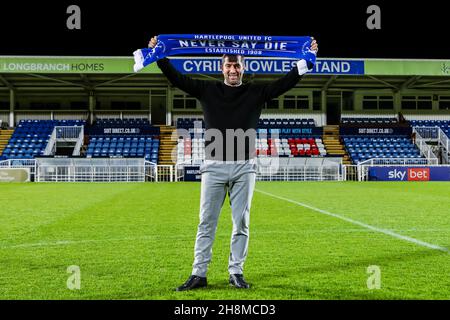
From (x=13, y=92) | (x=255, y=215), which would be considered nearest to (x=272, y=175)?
(x=255, y=215)

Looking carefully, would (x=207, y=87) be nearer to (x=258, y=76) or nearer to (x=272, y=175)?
(x=272, y=175)

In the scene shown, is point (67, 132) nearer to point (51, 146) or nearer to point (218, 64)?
point (51, 146)

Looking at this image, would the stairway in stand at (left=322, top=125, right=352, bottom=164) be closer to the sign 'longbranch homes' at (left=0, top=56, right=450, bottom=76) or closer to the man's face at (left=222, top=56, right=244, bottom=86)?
the sign 'longbranch homes' at (left=0, top=56, right=450, bottom=76)

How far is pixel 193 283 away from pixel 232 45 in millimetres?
2433

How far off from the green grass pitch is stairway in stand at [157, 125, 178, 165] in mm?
21261

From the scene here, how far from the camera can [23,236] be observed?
7.23 m

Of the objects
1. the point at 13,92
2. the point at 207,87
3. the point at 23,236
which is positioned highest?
the point at 13,92

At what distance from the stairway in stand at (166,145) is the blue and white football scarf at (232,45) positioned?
2646cm

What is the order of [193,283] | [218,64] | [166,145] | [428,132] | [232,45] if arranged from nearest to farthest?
1. [193,283]
2. [232,45]
3. [218,64]
4. [166,145]
5. [428,132]

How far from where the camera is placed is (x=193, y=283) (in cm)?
420

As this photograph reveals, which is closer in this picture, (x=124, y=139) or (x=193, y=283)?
(x=193, y=283)

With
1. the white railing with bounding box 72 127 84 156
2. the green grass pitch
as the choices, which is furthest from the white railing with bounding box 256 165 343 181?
the green grass pitch

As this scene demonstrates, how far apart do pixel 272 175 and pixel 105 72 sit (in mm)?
12831

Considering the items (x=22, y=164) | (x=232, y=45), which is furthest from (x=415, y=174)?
(x=232, y=45)
